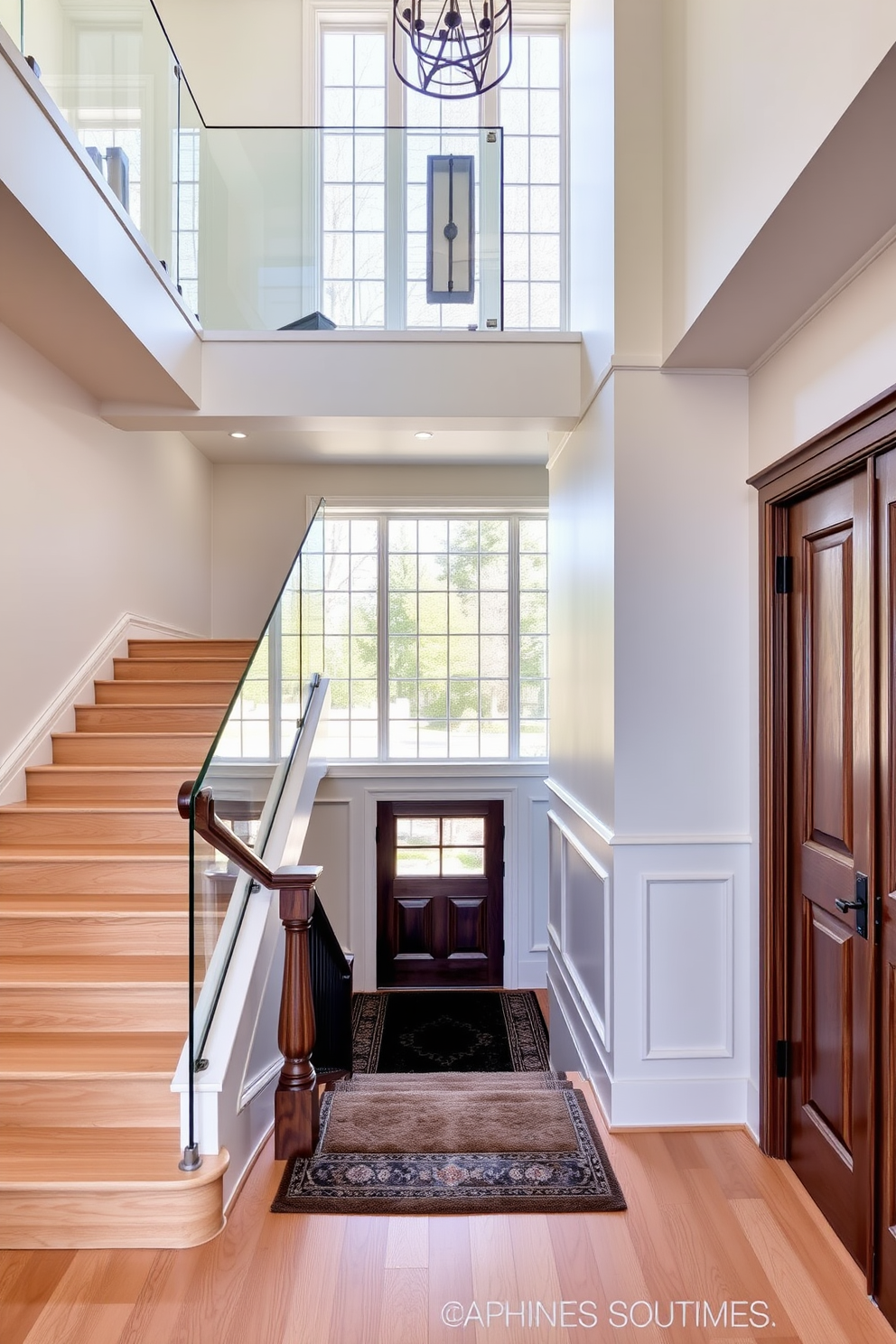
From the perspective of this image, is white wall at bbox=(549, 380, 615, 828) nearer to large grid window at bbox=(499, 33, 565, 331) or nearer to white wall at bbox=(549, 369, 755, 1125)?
white wall at bbox=(549, 369, 755, 1125)

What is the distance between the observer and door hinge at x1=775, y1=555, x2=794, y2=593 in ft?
8.58

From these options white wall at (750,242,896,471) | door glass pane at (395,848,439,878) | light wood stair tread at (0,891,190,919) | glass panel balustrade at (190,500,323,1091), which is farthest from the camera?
door glass pane at (395,848,439,878)

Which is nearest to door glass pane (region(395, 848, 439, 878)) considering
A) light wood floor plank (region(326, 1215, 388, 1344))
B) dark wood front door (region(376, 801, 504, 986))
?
dark wood front door (region(376, 801, 504, 986))

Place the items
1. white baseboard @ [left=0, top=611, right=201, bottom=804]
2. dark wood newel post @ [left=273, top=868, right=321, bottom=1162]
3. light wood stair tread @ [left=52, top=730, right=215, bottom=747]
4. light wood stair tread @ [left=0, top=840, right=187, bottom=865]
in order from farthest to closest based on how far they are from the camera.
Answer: light wood stair tread @ [left=52, top=730, right=215, bottom=747]
white baseboard @ [left=0, top=611, right=201, bottom=804]
light wood stair tread @ [left=0, top=840, right=187, bottom=865]
dark wood newel post @ [left=273, top=868, right=321, bottom=1162]

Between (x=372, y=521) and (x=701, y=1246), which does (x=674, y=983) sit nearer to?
(x=701, y=1246)

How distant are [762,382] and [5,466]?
288 cm

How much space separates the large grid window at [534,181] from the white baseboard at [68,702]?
3032 millimetres

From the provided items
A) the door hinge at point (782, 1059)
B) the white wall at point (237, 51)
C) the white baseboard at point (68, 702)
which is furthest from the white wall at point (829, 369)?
the white wall at point (237, 51)

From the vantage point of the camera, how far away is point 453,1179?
239 cm

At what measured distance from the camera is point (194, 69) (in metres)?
5.21

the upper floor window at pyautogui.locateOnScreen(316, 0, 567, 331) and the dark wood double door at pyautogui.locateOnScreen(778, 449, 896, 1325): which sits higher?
the upper floor window at pyautogui.locateOnScreen(316, 0, 567, 331)

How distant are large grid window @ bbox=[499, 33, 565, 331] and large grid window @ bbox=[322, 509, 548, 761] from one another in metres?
1.39

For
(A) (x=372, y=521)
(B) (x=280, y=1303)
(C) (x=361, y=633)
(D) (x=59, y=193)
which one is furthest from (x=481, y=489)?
(B) (x=280, y=1303)

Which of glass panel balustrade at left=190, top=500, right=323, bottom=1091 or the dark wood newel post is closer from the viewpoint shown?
glass panel balustrade at left=190, top=500, right=323, bottom=1091
